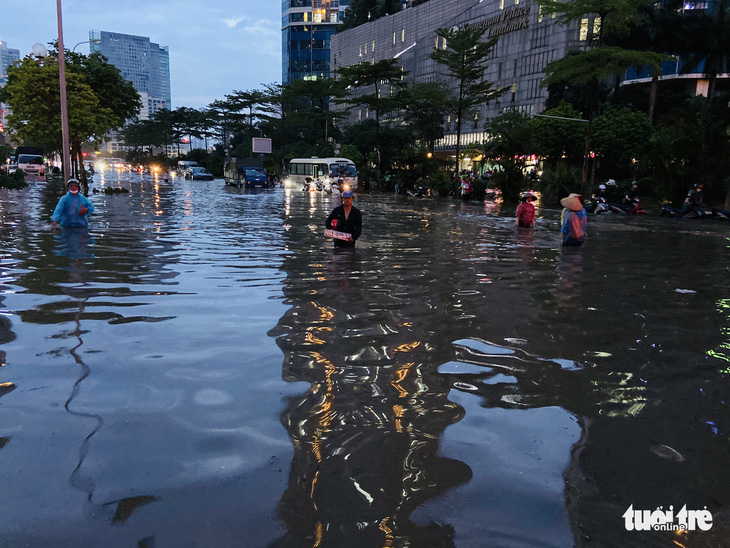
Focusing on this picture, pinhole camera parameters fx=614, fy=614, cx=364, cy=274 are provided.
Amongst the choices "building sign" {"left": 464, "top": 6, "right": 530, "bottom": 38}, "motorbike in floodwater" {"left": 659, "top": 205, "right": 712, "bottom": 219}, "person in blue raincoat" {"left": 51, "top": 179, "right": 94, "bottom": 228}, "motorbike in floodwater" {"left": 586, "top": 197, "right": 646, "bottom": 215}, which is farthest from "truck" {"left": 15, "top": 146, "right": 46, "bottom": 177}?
"building sign" {"left": 464, "top": 6, "right": 530, "bottom": 38}

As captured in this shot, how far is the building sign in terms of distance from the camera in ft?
250

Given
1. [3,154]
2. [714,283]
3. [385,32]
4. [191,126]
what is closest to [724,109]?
[714,283]

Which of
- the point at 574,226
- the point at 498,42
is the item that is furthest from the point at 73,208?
the point at 498,42

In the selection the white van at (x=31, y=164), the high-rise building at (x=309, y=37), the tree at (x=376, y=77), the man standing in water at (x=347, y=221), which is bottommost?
the man standing in water at (x=347, y=221)

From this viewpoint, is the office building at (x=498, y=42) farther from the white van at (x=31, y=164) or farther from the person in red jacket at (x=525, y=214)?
the person in red jacket at (x=525, y=214)

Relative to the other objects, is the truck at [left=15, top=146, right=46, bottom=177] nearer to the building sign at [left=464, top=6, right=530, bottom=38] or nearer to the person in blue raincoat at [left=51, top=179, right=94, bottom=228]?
the person in blue raincoat at [left=51, top=179, right=94, bottom=228]

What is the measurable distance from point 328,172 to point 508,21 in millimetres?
45760

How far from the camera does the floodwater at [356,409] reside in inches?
118

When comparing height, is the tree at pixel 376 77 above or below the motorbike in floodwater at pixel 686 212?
above

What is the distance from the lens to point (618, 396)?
187 inches

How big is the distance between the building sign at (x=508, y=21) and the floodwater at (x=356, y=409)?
73919 millimetres

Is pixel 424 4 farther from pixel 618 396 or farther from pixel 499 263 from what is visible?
pixel 618 396

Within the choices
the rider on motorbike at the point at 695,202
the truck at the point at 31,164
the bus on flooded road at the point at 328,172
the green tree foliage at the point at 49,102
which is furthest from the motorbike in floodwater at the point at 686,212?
the truck at the point at 31,164

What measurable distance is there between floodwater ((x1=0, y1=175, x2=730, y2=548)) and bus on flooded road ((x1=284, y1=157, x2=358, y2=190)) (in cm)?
3586
